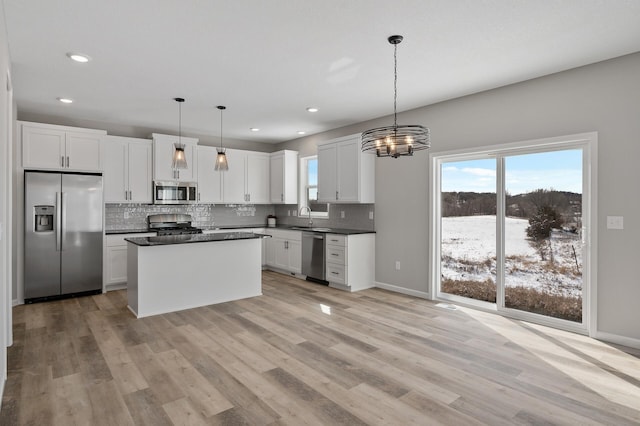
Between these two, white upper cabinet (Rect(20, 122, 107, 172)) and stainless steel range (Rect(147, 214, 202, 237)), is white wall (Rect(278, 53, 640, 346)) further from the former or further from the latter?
white upper cabinet (Rect(20, 122, 107, 172))

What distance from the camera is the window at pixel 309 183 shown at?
7.12 meters

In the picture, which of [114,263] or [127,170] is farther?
[127,170]

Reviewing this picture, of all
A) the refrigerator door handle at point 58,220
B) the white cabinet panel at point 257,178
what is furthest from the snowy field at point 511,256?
the refrigerator door handle at point 58,220

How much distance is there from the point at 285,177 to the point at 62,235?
3.71 meters

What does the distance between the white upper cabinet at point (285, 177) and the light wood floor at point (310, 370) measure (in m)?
3.24

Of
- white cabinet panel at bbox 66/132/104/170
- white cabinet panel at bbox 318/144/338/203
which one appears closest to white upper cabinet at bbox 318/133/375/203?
white cabinet panel at bbox 318/144/338/203

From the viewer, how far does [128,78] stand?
3.92 metres

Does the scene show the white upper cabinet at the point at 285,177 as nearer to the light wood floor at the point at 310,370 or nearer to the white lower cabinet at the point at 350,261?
the white lower cabinet at the point at 350,261

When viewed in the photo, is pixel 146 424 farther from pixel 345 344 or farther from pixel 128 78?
pixel 128 78

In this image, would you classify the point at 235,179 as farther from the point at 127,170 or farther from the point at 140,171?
the point at 127,170

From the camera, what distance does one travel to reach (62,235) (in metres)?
5.02

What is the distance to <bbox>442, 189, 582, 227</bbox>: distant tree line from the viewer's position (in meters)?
3.76

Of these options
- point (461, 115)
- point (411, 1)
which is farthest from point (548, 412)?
point (461, 115)

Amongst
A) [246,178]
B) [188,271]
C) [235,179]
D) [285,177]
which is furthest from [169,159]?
[188,271]
